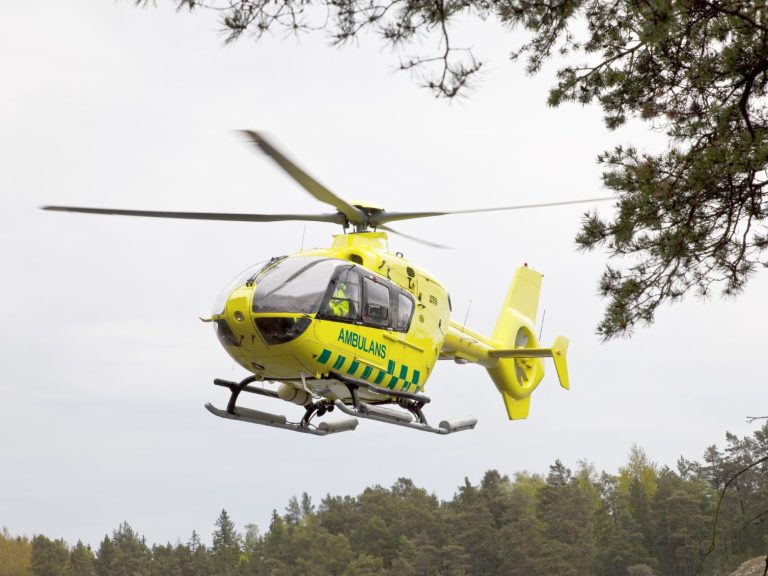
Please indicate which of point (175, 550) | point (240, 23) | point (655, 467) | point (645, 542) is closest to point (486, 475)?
point (645, 542)

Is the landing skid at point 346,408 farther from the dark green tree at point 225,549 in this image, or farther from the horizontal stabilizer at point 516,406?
the dark green tree at point 225,549

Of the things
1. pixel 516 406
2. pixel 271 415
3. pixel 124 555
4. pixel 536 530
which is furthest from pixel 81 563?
pixel 271 415

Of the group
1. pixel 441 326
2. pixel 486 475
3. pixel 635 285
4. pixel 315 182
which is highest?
pixel 486 475

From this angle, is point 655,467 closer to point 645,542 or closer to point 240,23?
point 645,542

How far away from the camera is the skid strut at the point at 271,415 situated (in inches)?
545

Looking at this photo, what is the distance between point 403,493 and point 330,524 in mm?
5958

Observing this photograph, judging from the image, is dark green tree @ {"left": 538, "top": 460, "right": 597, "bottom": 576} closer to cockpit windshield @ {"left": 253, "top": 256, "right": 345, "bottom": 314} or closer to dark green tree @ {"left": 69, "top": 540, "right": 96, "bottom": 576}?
dark green tree @ {"left": 69, "top": 540, "right": 96, "bottom": 576}

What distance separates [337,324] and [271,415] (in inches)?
68.3

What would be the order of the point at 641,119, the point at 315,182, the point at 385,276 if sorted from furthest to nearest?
the point at 385,276 < the point at 315,182 < the point at 641,119

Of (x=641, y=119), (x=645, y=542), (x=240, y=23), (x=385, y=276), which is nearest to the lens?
(x=240, y=23)

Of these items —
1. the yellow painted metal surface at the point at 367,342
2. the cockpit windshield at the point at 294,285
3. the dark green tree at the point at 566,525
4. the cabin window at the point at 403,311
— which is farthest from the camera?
the dark green tree at the point at 566,525

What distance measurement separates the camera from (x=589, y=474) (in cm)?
8225

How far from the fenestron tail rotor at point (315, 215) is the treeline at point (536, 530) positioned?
46707 millimetres

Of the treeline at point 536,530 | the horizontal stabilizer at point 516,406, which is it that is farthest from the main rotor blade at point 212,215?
the treeline at point 536,530
